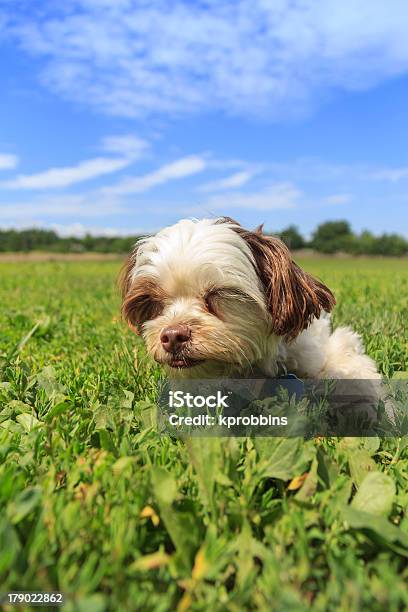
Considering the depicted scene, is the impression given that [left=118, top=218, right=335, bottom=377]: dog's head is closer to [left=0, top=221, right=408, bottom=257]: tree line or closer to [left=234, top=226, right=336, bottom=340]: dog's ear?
[left=234, top=226, right=336, bottom=340]: dog's ear

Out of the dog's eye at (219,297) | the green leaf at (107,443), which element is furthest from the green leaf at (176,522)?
the dog's eye at (219,297)

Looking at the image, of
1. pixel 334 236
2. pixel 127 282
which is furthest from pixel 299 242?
pixel 127 282

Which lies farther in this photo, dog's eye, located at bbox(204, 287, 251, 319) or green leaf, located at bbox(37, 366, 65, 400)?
dog's eye, located at bbox(204, 287, 251, 319)

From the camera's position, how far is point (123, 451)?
2.16 metres

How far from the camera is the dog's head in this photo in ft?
11.1

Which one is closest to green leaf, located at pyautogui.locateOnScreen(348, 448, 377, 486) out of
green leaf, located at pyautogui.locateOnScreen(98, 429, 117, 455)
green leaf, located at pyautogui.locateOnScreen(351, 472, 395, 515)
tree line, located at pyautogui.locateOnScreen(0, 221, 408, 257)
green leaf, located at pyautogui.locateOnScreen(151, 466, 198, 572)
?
green leaf, located at pyautogui.locateOnScreen(351, 472, 395, 515)

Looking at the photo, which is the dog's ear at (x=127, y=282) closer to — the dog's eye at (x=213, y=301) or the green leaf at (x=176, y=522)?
the dog's eye at (x=213, y=301)

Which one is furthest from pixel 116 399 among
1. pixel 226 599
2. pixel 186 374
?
pixel 226 599

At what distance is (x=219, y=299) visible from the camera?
356cm

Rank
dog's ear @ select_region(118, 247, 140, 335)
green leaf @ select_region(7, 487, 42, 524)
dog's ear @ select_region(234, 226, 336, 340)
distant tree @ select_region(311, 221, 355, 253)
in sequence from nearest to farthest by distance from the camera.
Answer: green leaf @ select_region(7, 487, 42, 524), dog's ear @ select_region(234, 226, 336, 340), dog's ear @ select_region(118, 247, 140, 335), distant tree @ select_region(311, 221, 355, 253)

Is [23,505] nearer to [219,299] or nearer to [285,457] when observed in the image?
[285,457]

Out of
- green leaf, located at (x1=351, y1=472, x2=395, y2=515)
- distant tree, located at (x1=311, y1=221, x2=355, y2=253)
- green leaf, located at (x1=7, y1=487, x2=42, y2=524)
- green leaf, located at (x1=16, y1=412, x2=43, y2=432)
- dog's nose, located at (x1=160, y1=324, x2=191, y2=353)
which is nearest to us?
green leaf, located at (x1=7, y1=487, x2=42, y2=524)

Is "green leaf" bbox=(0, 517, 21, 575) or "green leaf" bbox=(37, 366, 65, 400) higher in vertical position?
"green leaf" bbox=(0, 517, 21, 575)

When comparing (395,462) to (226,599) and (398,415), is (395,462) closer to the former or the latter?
(398,415)
